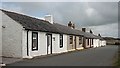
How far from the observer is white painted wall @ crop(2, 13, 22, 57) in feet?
67.9

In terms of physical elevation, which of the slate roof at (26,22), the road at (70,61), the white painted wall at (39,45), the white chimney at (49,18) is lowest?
the road at (70,61)

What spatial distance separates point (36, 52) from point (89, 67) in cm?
A: 992

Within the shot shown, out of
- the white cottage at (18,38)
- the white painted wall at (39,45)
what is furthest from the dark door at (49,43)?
the white cottage at (18,38)

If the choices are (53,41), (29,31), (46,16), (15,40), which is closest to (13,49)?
(15,40)

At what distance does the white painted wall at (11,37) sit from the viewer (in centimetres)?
2070

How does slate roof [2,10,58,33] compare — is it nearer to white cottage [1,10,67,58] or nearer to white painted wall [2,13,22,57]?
white cottage [1,10,67,58]

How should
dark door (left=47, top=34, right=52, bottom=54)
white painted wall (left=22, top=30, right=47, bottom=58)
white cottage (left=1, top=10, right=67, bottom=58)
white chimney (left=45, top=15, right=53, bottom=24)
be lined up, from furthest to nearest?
white chimney (left=45, top=15, right=53, bottom=24)
dark door (left=47, top=34, right=52, bottom=54)
white painted wall (left=22, top=30, right=47, bottom=58)
white cottage (left=1, top=10, right=67, bottom=58)

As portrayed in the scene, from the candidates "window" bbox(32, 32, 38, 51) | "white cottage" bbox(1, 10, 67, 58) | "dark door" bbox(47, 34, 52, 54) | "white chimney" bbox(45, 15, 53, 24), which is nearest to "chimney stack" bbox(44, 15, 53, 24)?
"white chimney" bbox(45, 15, 53, 24)

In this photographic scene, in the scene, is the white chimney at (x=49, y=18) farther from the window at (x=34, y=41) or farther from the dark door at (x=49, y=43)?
the window at (x=34, y=41)

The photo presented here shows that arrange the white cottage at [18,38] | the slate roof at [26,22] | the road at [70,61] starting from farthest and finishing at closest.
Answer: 1. the slate roof at [26,22]
2. the white cottage at [18,38]
3. the road at [70,61]

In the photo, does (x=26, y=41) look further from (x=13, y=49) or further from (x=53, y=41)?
(x=53, y=41)

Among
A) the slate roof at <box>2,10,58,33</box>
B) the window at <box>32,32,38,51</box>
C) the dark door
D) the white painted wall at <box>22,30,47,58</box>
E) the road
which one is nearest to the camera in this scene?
the road

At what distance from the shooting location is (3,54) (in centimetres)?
2136

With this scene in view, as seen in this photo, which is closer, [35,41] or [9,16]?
[9,16]
